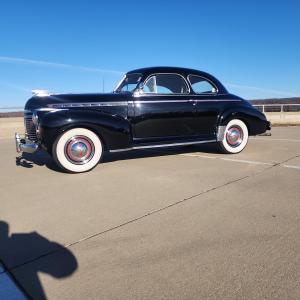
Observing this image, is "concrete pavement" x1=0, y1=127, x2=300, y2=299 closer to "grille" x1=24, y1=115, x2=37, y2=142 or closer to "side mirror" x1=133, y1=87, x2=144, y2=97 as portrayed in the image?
"grille" x1=24, y1=115, x2=37, y2=142

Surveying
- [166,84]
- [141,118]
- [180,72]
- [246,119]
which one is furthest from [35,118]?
[246,119]

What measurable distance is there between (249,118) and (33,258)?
5.62 metres

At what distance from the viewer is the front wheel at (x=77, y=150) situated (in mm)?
5289

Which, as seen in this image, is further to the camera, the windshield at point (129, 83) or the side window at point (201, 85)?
the side window at point (201, 85)

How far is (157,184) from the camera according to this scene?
14.9 ft

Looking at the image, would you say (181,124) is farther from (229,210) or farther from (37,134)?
(229,210)

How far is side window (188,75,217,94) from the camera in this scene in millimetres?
6715

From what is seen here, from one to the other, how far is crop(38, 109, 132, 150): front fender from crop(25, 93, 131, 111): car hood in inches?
7.7

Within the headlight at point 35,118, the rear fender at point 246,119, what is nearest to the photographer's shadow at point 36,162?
the headlight at point 35,118

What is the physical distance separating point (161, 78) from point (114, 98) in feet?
3.67

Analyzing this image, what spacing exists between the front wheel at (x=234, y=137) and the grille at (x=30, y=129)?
3.53 m

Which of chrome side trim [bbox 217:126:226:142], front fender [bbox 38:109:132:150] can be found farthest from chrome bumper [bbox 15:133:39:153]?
chrome side trim [bbox 217:126:226:142]

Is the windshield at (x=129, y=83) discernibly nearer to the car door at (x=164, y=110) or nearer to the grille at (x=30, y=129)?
the car door at (x=164, y=110)

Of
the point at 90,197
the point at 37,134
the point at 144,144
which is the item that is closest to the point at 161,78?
the point at 144,144
